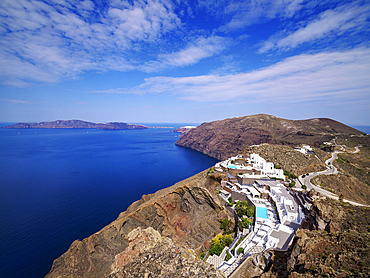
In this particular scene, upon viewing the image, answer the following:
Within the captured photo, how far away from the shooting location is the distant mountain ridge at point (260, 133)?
7700cm

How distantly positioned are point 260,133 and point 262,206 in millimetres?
78402

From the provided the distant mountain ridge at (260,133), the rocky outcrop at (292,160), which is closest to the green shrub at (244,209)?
the rocky outcrop at (292,160)

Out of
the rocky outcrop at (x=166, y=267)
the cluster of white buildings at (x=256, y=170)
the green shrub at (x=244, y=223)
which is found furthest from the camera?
the cluster of white buildings at (x=256, y=170)

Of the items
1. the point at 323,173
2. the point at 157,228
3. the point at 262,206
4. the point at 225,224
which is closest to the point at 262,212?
the point at 262,206

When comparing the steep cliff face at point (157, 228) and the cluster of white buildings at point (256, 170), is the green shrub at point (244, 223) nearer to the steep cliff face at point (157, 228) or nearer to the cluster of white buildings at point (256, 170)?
the steep cliff face at point (157, 228)

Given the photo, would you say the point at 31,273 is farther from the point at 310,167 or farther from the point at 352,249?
the point at 310,167

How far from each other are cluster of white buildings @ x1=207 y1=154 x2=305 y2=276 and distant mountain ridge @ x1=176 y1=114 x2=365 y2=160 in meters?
48.8

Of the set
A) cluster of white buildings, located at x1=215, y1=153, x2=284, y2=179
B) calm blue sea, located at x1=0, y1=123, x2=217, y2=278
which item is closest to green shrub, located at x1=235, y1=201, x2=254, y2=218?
cluster of white buildings, located at x1=215, y1=153, x2=284, y2=179

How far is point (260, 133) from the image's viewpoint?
92688 millimetres

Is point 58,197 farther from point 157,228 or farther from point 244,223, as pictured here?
point 244,223

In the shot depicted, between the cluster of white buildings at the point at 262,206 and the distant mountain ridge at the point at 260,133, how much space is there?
1920 inches

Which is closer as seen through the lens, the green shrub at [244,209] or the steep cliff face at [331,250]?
the steep cliff face at [331,250]

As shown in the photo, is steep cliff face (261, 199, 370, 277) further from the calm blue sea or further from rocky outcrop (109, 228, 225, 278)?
the calm blue sea

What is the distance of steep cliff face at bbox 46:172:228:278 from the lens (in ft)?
61.7
